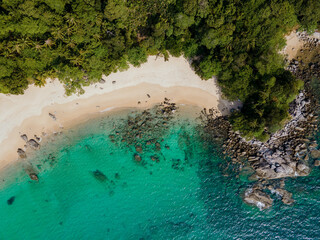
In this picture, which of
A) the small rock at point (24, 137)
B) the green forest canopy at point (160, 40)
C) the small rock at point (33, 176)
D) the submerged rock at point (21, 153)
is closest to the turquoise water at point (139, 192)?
the small rock at point (33, 176)

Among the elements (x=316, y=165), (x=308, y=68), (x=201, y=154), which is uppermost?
(x=308, y=68)

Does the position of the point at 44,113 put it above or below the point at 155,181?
above

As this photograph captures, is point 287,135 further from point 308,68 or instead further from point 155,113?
point 155,113

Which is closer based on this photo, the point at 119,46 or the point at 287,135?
the point at 119,46

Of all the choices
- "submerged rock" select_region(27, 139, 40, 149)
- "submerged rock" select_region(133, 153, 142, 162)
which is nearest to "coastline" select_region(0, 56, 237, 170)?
"submerged rock" select_region(27, 139, 40, 149)

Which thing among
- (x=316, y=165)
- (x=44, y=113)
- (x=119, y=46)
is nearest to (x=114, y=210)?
(x=44, y=113)

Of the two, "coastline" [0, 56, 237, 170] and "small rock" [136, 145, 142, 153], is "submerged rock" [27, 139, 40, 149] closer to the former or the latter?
"coastline" [0, 56, 237, 170]

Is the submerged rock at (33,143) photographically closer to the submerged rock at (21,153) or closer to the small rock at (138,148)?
the submerged rock at (21,153)
